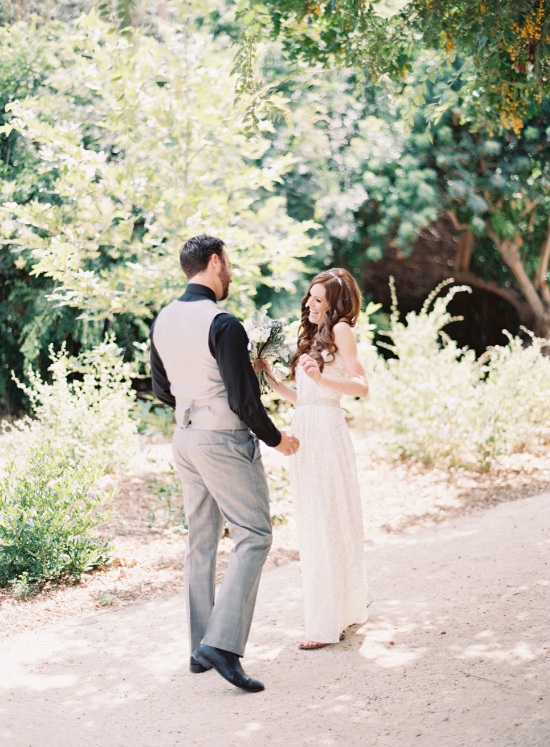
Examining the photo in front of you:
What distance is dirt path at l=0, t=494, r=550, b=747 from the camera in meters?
3.52

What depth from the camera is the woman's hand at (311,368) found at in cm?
430

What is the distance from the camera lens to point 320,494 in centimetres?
445

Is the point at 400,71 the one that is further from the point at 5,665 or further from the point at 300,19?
the point at 5,665

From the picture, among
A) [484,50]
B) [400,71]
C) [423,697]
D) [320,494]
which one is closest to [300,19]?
[400,71]

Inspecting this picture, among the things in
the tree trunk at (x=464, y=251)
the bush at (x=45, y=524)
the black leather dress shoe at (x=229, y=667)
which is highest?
the tree trunk at (x=464, y=251)

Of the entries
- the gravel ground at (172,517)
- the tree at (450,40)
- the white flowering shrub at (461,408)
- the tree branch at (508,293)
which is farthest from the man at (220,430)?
the tree branch at (508,293)

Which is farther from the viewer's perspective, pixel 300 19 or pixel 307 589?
pixel 300 19

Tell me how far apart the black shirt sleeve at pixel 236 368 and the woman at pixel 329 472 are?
0.58m

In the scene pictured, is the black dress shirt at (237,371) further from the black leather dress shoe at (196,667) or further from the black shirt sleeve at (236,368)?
the black leather dress shoe at (196,667)

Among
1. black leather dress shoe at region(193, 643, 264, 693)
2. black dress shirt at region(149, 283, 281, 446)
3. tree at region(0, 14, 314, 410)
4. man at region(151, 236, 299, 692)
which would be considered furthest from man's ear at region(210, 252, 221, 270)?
tree at region(0, 14, 314, 410)

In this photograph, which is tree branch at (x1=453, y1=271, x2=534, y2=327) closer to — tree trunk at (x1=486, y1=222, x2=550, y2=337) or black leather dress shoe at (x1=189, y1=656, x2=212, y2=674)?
tree trunk at (x1=486, y1=222, x2=550, y2=337)

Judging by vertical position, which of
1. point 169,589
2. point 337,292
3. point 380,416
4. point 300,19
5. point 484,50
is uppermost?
point 300,19

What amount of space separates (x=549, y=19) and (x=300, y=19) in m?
1.77

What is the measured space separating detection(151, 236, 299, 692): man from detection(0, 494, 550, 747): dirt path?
0.31m
